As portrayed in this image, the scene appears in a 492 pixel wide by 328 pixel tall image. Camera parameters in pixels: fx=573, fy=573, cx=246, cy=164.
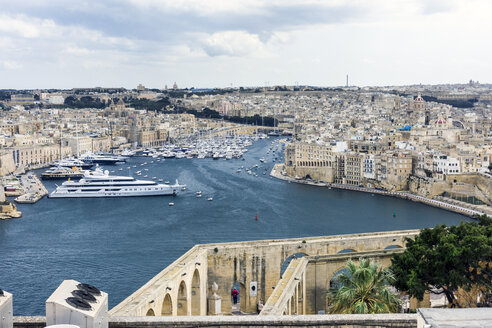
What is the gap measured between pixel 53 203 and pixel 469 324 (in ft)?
63.3

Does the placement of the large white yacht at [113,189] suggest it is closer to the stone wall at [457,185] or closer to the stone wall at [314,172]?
the stone wall at [314,172]

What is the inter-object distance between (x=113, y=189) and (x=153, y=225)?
6.08m

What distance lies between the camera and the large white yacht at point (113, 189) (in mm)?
21688

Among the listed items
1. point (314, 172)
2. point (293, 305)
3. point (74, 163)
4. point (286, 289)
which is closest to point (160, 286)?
point (286, 289)

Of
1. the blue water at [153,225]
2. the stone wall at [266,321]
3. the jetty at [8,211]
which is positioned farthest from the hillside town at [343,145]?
the stone wall at [266,321]

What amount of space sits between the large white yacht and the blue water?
0.49m

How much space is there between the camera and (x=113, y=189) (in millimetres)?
22062

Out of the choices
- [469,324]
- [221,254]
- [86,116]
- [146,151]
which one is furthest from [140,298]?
[86,116]

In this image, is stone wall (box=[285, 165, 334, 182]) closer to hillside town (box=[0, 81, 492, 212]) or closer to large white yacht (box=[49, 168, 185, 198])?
hillside town (box=[0, 81, 492, 212])

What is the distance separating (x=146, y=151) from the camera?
122ft

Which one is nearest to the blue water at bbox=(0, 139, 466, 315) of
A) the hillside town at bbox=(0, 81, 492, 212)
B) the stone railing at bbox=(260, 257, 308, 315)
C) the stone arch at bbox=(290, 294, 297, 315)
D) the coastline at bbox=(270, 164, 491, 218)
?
the coastline at bbox=(270, 164, 491, 218)

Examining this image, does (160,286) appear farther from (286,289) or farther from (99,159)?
(99,159)

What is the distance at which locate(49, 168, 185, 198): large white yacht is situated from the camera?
71.2 feet

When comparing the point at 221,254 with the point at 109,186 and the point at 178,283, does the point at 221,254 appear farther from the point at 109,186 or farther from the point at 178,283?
the point at 109,186
